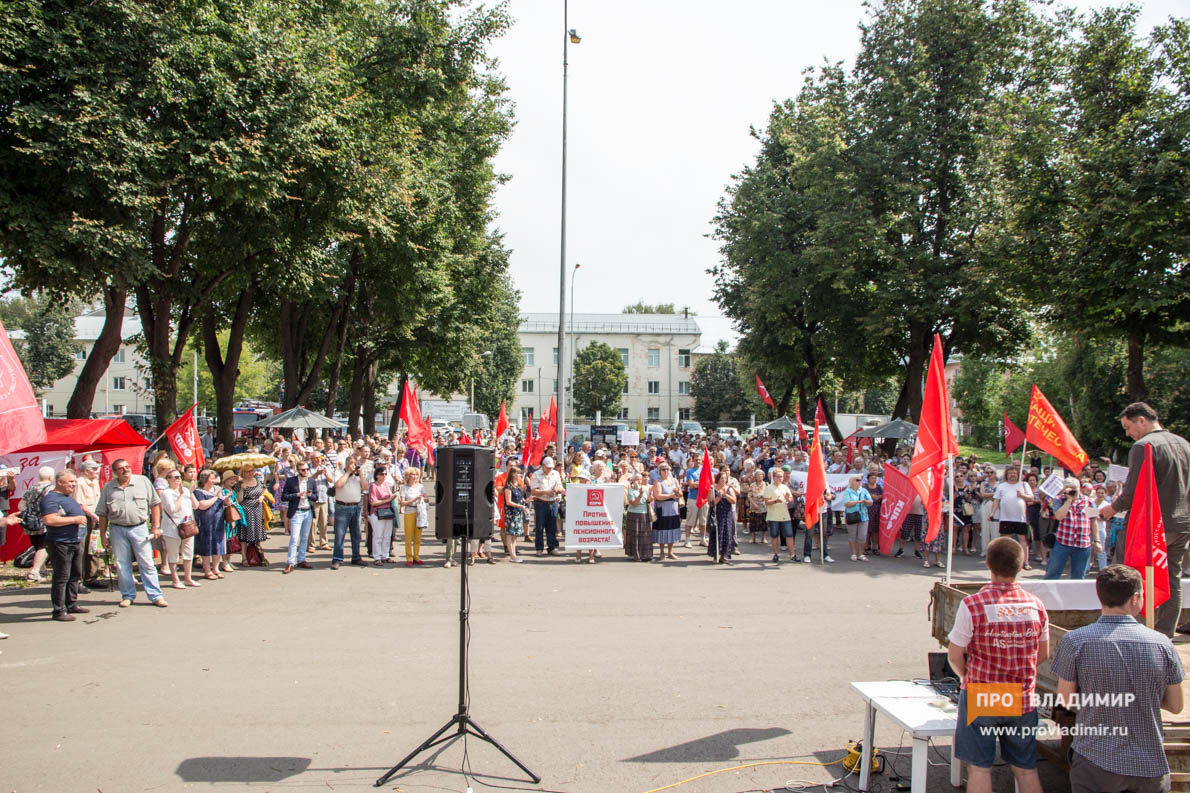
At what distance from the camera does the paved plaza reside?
5.41 m

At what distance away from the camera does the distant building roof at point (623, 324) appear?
87562mm

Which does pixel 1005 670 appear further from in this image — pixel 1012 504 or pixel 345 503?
pixel 345 503

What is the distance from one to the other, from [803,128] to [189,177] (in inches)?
875

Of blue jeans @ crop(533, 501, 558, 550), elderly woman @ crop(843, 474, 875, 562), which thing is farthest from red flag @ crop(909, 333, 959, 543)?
blue jeans @ crop(533, 501, 558, 550)

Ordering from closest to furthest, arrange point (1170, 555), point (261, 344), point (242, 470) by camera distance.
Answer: point (1170, 555) → point (242, 470) → point (261, 344)

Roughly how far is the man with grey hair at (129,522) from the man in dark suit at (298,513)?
2609mm

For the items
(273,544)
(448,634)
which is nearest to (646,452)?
(273,544)

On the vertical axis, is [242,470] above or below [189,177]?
below

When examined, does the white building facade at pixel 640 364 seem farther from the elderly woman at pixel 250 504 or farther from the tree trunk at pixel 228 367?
the elderly woman at pixel 250 504

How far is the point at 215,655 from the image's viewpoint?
8.02 meters

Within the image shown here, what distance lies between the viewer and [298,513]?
13.0 metres

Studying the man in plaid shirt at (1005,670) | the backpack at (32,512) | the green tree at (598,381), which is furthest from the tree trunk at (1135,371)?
the green tree at (598,381)

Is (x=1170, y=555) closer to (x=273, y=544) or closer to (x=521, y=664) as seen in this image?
(x=521, y=664)

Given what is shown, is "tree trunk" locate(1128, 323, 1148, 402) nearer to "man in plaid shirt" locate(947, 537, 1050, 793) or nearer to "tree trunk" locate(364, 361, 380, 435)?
"man in plaid shirt" locate(947, 537, 1050, 793)
